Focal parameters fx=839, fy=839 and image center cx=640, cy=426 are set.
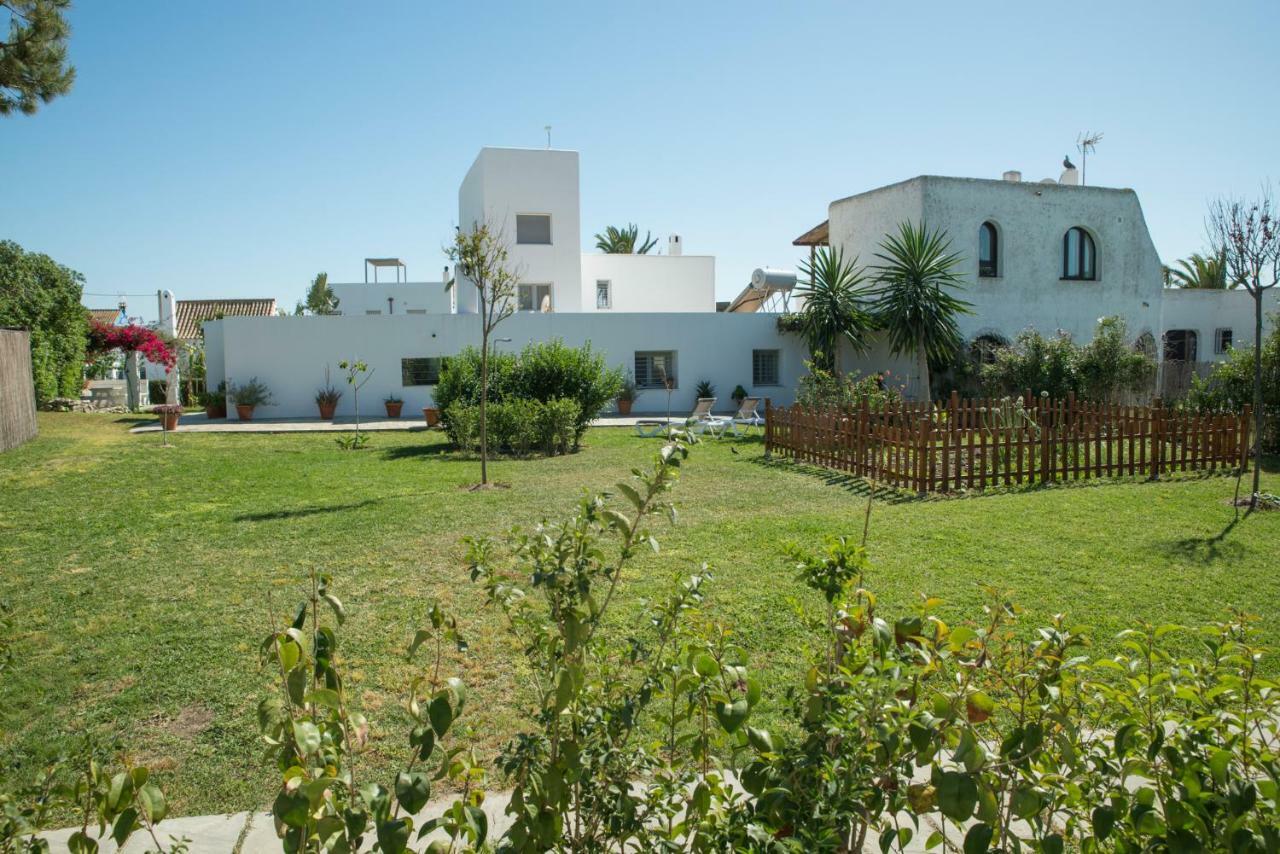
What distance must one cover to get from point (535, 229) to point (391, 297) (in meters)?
15.4

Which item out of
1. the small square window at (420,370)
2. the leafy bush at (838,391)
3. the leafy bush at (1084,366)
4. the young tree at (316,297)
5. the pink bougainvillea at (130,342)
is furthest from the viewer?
the young tree at (316,297)

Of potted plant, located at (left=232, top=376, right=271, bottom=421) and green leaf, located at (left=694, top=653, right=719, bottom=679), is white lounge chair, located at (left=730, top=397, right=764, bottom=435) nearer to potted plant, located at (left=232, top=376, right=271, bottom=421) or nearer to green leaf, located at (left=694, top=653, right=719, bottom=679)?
potted plant, located at (left=232, top=376, right=271, bottom=421)

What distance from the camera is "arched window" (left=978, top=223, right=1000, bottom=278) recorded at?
23.9 metres

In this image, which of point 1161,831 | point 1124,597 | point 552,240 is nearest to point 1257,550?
point 1124,597

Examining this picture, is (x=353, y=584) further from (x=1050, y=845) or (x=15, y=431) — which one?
(x=15, y=431)

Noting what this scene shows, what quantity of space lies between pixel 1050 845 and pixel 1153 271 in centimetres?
2842

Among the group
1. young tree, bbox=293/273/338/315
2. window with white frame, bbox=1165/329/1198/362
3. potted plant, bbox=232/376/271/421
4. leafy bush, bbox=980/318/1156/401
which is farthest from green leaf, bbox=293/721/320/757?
young tree, bbox=293/273/338/315

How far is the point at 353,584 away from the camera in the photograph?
22.1 ft

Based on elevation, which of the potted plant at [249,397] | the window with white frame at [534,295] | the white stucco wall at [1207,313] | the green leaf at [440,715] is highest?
the window with white frame at [534,295]

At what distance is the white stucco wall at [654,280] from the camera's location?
3362 cm

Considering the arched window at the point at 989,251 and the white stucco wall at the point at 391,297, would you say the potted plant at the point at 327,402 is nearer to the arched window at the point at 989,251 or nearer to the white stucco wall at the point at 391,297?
the white stucco wall at the point at 391,297

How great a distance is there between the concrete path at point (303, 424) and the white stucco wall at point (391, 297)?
16290 mm

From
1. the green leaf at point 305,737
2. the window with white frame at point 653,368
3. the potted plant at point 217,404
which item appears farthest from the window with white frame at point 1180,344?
the green leaf at point 305,737

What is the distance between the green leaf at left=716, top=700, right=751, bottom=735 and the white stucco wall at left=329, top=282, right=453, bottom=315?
41.2 m
